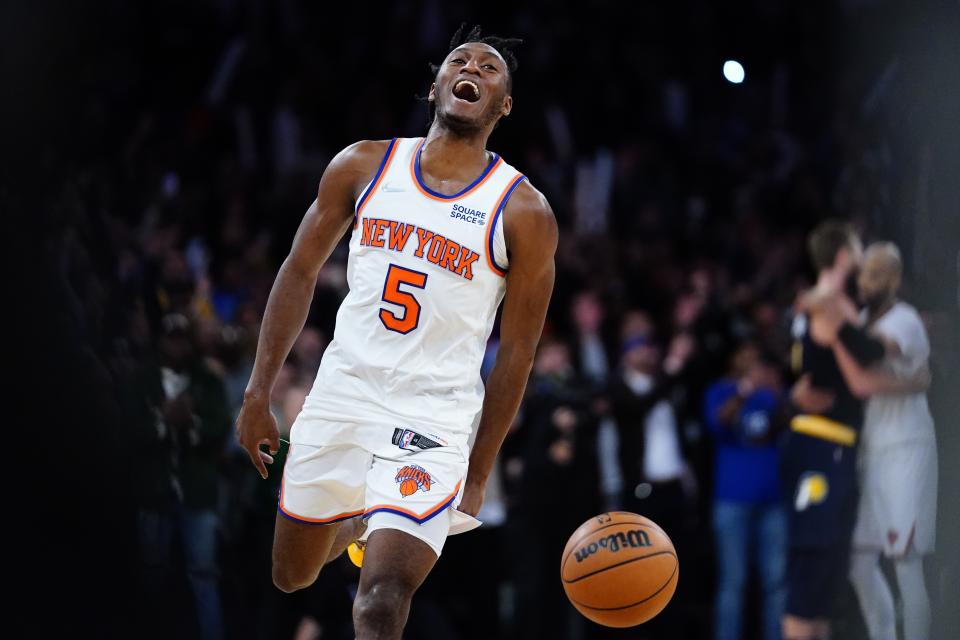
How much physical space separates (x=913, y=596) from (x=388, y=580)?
3498mm

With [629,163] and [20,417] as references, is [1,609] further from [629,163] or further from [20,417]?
[629,163]

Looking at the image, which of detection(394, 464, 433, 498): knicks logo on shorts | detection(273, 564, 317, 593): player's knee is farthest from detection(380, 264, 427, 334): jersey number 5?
detection(273, 564, 317, 593): player's knee

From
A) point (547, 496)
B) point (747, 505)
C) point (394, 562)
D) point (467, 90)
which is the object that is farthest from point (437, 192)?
point (747, 505)

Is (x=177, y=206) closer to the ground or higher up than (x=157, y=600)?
higher up

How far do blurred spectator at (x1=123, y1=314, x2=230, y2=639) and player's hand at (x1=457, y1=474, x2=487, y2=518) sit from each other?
2.37 m

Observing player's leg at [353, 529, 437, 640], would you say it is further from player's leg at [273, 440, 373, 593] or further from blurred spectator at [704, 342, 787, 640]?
blurred spectator at [704, 342, 787, 640]

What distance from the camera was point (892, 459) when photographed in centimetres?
678

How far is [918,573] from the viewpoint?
6.64 meters

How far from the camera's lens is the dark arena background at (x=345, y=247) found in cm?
586

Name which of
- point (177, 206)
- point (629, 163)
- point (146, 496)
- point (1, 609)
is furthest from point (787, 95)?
point (1, 609)

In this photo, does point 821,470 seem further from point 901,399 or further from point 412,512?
point 412,512

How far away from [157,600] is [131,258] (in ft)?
9.10

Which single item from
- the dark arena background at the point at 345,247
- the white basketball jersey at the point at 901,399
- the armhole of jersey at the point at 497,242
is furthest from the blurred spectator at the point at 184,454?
the white basketball jersey at the point at 901,399

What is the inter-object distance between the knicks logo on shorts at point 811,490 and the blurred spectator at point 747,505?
0.78m
